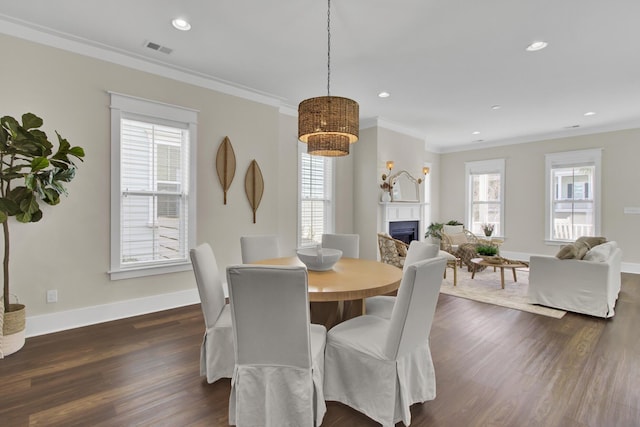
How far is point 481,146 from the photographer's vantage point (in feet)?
25.2

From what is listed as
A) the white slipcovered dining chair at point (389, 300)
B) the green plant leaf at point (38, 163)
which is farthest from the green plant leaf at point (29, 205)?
the white slipcovered dining chair at point (389, 300)

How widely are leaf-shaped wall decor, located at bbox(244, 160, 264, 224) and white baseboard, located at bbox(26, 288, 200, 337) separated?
1.35 meters

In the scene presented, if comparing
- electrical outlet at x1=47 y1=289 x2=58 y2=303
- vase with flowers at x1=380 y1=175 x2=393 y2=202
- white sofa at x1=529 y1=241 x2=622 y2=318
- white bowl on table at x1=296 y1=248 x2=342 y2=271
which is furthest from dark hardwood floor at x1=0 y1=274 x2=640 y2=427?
vase with flowers at x1=380 y1=175 x2=393 y2=202

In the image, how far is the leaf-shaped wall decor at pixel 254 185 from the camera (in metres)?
4.34

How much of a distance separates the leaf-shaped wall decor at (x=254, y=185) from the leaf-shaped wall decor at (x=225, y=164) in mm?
255

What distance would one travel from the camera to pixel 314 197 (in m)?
5.39

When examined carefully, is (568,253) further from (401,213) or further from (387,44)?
(387,44)

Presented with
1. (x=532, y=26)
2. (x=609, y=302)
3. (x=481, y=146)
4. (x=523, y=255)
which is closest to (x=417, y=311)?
(x=532, y=26)

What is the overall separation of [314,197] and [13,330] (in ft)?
12.7

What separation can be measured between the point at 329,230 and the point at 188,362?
138 inches

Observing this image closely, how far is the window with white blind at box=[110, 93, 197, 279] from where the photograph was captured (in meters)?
3.34

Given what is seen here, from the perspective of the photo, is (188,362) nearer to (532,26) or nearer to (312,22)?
(312,22)

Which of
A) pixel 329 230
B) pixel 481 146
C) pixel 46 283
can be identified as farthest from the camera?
pixel 481 146

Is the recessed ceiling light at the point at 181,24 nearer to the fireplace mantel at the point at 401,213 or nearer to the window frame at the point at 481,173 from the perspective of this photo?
the fireplace mantel at the point at 401,213
